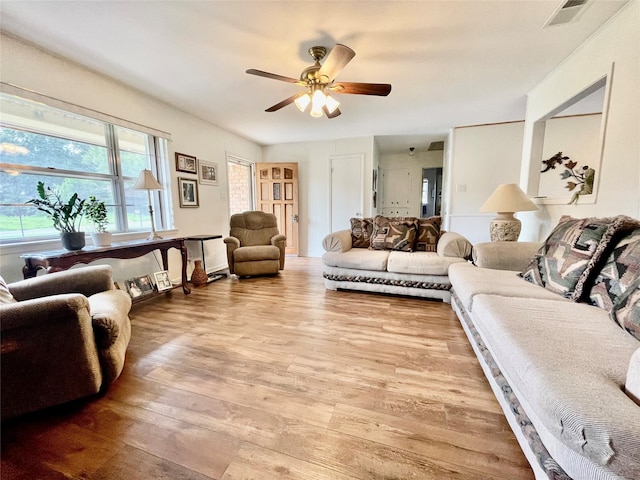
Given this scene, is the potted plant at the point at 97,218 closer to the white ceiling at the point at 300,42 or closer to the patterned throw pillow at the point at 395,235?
the white ceiling at the point at 300,42

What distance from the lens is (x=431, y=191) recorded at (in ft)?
20.0

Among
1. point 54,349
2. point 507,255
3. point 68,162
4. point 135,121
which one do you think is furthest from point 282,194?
point 54,349

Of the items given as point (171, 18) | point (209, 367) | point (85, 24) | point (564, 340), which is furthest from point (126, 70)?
point (564, 340)

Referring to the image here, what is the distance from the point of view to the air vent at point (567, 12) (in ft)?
5.37

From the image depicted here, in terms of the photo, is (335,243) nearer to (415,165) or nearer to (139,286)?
(139,286)

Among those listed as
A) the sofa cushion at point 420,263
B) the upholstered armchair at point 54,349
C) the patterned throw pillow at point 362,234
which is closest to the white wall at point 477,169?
the patterned throw pillow at point 362,234

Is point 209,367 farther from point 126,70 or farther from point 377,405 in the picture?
point 126,70

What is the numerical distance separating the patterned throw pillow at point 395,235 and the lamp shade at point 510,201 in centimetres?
81

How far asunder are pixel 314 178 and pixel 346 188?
0.70 m

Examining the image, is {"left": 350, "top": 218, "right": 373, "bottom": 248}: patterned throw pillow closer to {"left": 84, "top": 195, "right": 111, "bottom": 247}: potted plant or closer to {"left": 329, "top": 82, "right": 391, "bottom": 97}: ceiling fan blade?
{"left": 329, "top": 82, "right": 391, "bottom": 97}: ceiling fan blade

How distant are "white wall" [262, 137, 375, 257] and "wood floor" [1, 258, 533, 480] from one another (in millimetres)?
3242

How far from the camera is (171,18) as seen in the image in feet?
5.67

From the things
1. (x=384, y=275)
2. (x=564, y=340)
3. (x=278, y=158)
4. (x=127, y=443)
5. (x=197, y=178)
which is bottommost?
(x=127, y=443)

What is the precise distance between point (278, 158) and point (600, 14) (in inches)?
180
